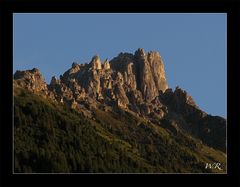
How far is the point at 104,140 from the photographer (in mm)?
74688

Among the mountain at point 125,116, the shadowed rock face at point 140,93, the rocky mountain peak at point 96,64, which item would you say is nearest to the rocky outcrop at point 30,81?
the mountain at point 125,116

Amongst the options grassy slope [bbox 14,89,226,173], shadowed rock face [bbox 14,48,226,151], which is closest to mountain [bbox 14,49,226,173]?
shadowed rock face [bbox 14,48,226,151]

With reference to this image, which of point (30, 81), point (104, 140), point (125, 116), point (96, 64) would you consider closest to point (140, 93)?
point (96, 64)

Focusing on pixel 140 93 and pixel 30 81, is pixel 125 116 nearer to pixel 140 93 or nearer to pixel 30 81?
pixel 140 93

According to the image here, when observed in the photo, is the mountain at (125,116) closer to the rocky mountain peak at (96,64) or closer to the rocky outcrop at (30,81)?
the rocky outcrop at (30,81)

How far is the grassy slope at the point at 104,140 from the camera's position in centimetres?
4731

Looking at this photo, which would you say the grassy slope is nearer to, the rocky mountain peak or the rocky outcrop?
the rocky outcrop

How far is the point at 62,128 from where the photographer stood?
6141 cm

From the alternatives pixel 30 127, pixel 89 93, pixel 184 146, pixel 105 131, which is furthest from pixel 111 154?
pixel 89 93

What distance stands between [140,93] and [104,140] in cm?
4970
